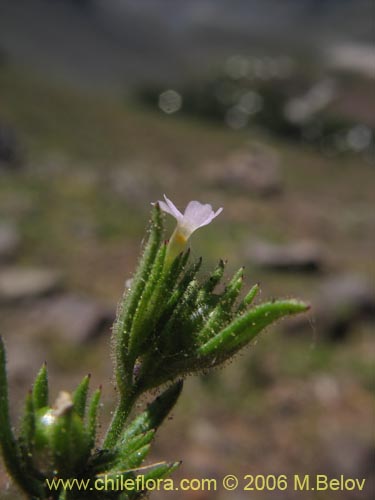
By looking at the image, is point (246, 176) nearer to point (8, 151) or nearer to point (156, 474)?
point (8, 151)

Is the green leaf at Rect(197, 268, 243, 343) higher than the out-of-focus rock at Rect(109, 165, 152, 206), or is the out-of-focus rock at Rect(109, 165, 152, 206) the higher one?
the out-of-focus rock at Rect(109, 165, 152, 206)

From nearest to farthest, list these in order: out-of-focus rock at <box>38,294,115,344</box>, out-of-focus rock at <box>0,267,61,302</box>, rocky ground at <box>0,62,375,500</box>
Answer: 1. rocky ground at <box>0,62,375,500</box>
2. out-of-focus rock at <box>38,294,115,344</box>
3. out-of-focus rock at <box>0,267,61,302</box>

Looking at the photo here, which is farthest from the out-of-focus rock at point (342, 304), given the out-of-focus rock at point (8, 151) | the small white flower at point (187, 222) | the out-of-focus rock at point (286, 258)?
the out-of-focus rock at point (8, 151)

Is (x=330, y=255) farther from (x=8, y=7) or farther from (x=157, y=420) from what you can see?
(x=8, y=7)

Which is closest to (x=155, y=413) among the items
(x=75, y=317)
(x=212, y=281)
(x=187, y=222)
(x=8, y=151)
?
(x=212, y=281)

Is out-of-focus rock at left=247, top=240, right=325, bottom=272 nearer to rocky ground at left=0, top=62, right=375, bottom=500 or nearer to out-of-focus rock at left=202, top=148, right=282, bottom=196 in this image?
rocky ground at left=0, top=62, right=375, bottom=500

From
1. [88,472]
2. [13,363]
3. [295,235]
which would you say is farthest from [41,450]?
[295,235]

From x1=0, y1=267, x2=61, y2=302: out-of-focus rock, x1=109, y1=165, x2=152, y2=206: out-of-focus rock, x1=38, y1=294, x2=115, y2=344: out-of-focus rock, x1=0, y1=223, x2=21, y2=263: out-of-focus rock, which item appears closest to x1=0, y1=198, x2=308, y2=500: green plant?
x1=38, y1=294, x2=115, y2=344: out-of-focus rock
